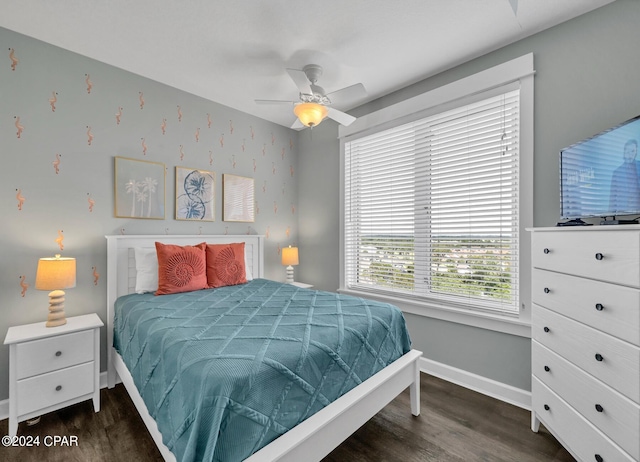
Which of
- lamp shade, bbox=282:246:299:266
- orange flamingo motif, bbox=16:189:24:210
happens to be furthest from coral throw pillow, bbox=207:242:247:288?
orange flamingo motif, bbox=16:189:24:210

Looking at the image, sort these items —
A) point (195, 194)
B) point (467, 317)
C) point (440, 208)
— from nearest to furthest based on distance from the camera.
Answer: point (467, 317) → point (440, 208) → point (195, 194)

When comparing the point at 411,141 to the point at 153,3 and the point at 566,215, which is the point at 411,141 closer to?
the point at 566,215

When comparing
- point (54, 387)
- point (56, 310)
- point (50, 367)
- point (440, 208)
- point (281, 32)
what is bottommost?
point (54, 387)

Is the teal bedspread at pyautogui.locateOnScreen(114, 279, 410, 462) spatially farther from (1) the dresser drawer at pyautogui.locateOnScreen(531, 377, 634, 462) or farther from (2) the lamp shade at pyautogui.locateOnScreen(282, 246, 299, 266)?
(2) the lamp shade at pyautogui.locateOnScreen(282, 246, 299, 266)

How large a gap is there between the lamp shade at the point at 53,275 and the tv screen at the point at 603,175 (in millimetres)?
3381

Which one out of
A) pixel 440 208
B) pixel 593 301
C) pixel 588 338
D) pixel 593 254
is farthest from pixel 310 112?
pixel 588 338

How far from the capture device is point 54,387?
6.61 feet

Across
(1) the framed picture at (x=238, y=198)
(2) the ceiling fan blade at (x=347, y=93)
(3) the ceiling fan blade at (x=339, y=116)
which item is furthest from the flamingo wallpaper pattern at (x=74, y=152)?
(2) the ceiling fan blade at (x=347, y=93)

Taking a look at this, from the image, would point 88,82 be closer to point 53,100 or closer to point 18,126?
point 53,100

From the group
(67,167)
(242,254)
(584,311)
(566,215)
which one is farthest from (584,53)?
(67,167)

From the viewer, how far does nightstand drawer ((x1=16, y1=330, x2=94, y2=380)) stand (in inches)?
75.2

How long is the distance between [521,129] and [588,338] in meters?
1.56

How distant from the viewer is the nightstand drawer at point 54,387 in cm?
190

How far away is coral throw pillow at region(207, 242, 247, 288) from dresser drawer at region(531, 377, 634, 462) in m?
2.52
